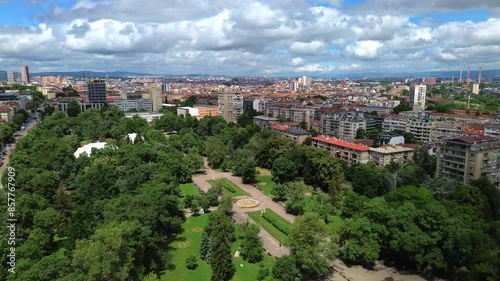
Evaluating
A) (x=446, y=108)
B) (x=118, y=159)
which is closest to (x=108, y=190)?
(x=118, y=159)

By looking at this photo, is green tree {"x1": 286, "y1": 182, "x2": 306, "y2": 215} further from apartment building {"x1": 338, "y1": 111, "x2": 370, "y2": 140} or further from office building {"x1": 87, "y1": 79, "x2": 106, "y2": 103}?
office building {"x1": 87, "y1": 79, "x2": 106, "y2": 103}

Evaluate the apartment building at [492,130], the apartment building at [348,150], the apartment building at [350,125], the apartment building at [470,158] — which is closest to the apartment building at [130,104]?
the apartment building at [350,125]

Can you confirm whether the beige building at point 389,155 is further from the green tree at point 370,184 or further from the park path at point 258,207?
the park path at point 258,207

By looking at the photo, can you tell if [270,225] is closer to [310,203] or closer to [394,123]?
[310,203]

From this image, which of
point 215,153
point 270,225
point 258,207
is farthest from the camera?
point 215,153

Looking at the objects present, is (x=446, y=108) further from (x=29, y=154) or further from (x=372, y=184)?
(x=29, y=154)

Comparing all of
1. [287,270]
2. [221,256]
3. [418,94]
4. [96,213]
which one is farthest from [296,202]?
[418,94]

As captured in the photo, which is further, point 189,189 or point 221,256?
point 189,189
